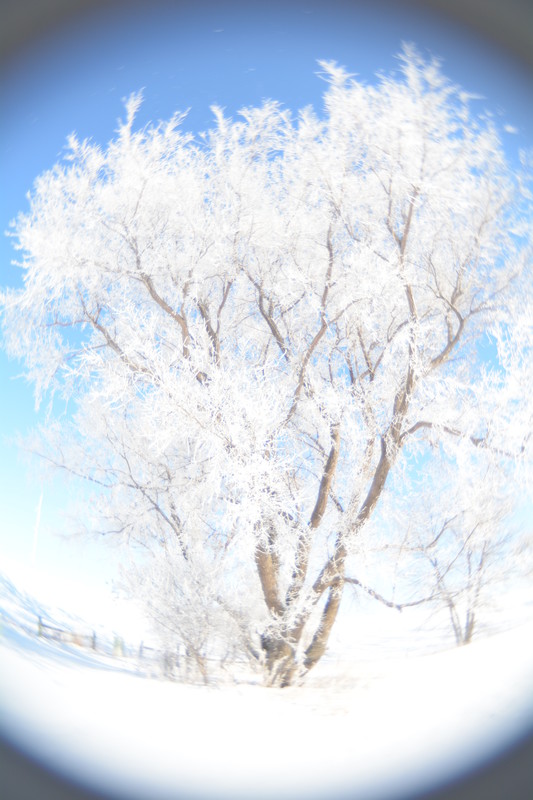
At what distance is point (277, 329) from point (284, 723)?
0.99 m

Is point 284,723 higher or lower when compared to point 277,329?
lower

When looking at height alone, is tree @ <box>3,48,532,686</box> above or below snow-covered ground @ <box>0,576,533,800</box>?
above

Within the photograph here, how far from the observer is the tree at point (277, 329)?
1147 millimetres

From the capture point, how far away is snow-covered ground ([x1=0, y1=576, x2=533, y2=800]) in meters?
0.94

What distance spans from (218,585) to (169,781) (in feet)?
1.35

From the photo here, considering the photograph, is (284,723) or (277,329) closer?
(284,723)

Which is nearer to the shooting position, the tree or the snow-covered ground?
the snow-covered ground

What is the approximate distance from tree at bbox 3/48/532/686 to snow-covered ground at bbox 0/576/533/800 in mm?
149

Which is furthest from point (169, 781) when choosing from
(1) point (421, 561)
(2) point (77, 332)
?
(2) point (77, 332)

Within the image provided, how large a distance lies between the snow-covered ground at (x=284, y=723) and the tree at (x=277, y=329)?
0.15 metres

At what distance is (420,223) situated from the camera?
1.20 m

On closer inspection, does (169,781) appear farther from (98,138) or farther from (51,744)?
(98,138)

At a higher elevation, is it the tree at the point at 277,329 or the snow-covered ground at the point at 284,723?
the tree at the point at 277,329

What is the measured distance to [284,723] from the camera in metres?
0.98
